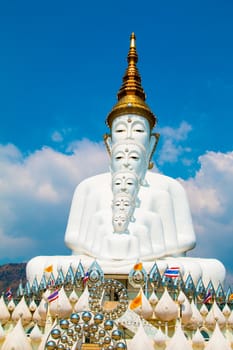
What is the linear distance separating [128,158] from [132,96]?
343 centimetres

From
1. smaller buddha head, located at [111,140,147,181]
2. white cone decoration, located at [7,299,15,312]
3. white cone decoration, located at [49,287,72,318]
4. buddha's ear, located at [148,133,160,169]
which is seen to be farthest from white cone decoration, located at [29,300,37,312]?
buddha's ear, located at [148,133,160,169]

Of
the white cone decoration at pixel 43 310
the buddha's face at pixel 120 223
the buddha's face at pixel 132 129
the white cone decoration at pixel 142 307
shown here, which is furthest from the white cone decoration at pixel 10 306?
the buddha's face at pixel 132 129

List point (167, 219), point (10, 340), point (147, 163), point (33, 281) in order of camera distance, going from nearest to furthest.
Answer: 1. point (10, 340)
2. point (33, 281)
3. point (167, 219)
4. point (147, 163)

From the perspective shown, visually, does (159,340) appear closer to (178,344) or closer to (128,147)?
(178,344)

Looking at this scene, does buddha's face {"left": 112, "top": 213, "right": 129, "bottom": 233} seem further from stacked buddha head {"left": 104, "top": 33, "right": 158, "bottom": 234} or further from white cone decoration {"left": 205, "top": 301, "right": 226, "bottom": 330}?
white cone decoration {"left": 205, "top": 301, "right": 226, "bottom": 330}

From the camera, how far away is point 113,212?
1664 cm

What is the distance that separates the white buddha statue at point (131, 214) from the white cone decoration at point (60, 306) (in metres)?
2.41

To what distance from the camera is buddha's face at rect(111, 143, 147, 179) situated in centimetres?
1769

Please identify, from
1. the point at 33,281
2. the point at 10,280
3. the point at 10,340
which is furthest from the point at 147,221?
the point at 10,280

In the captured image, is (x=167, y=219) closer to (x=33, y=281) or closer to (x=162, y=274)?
(x=162, y=274)

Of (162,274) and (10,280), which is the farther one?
(10,280)

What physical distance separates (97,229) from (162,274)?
3422mm

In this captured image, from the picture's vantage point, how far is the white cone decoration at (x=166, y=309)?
1241 cm

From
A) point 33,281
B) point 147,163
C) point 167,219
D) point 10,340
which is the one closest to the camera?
point 10,340
